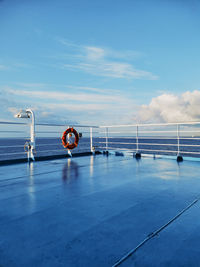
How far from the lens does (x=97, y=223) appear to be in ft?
3.92

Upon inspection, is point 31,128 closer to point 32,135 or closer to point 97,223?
point 32,135

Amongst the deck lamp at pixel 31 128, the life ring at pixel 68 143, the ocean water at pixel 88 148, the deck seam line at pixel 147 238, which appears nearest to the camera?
the deck seam line at pixel 147 238

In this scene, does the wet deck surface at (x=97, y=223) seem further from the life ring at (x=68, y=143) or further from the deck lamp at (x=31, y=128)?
the life ring at (x=68, y=143)

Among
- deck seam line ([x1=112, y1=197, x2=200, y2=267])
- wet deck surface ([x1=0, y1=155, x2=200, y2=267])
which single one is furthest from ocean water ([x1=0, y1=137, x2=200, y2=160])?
deck seam line ([x1=112, y1=197, x2=200, y2=267])

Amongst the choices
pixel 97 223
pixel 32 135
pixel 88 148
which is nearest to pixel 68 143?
pixel 32 135

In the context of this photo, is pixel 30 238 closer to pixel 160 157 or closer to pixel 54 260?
pixel 54 260

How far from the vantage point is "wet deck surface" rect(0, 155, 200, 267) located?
866 millimetres

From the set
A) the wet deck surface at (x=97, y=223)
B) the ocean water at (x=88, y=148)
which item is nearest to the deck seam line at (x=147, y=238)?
the wet deck surface at (x=97, y=223)

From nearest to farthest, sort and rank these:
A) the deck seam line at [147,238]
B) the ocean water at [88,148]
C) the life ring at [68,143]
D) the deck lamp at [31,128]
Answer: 1. the deck seam line at [147,238]
2. the ocean water at [88,148]
3. the deck lamp at [31,128]
4. the life ring at [68,143]

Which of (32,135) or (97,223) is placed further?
(32,135)

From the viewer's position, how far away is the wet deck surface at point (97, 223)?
87 cm

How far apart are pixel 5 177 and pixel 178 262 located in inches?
93.4

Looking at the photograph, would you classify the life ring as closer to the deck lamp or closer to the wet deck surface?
the deck lamp

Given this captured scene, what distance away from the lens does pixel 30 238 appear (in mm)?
1029
